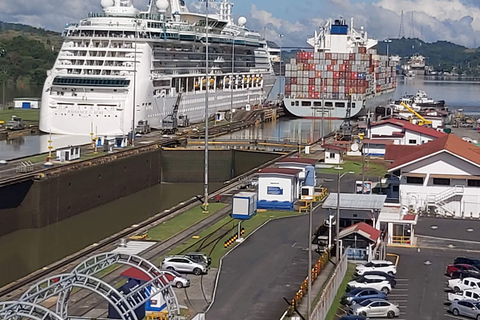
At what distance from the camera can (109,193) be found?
154 ft

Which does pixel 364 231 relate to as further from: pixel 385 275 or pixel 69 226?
pixel 69 226

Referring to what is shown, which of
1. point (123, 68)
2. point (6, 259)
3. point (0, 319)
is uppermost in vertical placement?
point (123, 68)

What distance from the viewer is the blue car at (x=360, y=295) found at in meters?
22.2

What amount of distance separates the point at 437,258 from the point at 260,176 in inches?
415

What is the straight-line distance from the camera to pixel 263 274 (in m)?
25.3

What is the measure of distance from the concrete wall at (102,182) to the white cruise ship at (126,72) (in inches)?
186

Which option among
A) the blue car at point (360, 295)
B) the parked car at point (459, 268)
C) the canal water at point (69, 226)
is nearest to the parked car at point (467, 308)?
the blue car at point (360, 295)

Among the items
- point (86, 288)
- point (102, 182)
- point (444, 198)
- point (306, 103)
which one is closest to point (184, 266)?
point (86, 288)

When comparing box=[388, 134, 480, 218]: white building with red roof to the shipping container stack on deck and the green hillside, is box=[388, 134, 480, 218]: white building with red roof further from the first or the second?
the green hillside

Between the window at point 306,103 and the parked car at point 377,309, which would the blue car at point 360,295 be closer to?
the parked car at point 377,309

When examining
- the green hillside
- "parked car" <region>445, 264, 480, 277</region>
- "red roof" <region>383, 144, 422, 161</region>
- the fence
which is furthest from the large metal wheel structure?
the green hillside

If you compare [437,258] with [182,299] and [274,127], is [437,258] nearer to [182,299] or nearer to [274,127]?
[182,299]

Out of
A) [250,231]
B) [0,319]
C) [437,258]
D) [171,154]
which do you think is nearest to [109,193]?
[171,154]

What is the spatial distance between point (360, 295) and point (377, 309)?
1132 millimetres
